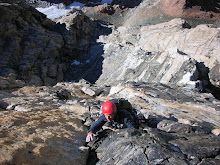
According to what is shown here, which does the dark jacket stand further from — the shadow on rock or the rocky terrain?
the shadow on rock

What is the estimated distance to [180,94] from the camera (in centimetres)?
970

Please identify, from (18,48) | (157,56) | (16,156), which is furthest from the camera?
(18,48)

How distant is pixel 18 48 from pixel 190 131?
68.8 ft

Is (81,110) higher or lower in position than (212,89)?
higher

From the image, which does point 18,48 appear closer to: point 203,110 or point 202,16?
point 203,110

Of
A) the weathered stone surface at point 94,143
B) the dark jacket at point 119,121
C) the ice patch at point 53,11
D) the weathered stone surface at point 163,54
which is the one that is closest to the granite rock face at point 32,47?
the weathered stone surface at point 163,54

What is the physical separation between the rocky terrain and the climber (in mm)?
199

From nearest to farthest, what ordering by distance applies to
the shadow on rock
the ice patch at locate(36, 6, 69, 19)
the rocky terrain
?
the rocky terrain, the shadow on rock, the ice patch at locate(36, 6, 69, 19)

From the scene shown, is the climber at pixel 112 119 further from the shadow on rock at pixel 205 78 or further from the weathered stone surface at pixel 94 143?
the shadow on rock at pixel 205 78

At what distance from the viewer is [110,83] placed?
51.9ft

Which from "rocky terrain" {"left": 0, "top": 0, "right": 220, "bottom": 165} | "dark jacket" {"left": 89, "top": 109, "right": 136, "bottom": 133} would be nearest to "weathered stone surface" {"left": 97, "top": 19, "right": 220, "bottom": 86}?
"rocky terrain" {"left": 0, "top": 0, "right": 220, "bottom": 165}

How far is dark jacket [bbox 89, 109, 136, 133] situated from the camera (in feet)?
12.6

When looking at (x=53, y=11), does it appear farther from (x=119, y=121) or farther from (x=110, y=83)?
(x=119, y=121)

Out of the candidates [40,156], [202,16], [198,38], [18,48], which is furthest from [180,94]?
[202,16]
